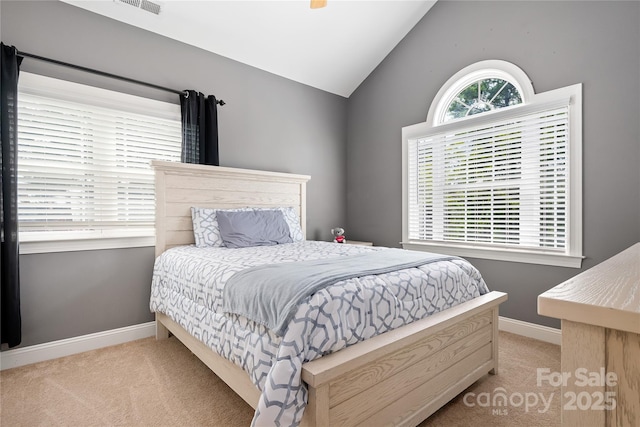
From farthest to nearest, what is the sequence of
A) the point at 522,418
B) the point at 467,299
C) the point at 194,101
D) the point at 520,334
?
the point at 194,101
the point at 520,334
the point at 467,299
the point at 522,418

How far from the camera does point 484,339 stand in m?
1.92

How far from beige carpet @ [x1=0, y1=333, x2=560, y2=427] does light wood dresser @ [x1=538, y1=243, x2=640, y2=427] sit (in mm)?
1319

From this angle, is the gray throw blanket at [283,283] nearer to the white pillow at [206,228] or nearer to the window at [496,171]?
the white pillow at [206,228]

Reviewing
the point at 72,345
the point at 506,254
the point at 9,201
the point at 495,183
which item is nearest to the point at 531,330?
the point at 506,254

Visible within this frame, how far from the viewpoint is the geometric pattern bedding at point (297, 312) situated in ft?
3.68

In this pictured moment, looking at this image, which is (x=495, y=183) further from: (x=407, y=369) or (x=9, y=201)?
(x=9, y=201)

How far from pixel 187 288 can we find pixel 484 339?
5.95 feet

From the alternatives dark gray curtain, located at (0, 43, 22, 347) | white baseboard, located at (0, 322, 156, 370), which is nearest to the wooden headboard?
white baseboard, located at (0, 322, 156, 370)

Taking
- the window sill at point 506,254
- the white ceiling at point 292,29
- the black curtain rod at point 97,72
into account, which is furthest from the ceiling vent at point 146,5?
the window sill at point 506,254

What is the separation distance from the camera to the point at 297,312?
1185mm

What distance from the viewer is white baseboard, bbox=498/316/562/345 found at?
8.17 ft

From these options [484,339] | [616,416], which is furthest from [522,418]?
[616,416]

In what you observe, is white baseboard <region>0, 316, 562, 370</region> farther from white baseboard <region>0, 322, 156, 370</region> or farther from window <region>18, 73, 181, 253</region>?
window <region>18, 73, 181, 253</region>

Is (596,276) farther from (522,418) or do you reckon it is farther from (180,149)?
(180,149)
